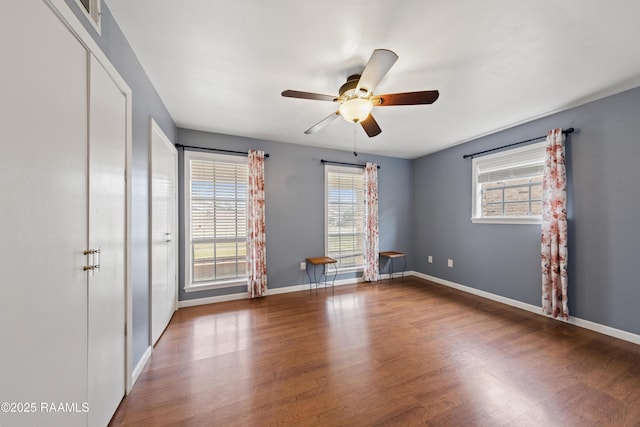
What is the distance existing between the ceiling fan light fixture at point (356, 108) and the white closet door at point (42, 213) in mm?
1706

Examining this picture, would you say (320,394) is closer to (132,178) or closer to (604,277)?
(132,178)

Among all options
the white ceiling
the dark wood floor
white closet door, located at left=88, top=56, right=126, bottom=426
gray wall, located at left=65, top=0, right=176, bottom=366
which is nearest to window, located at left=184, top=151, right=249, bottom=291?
the dark wood floor

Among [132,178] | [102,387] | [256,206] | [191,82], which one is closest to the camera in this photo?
[102,387]

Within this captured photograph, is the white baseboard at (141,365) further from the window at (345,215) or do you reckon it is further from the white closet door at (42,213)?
the window at (345,215)

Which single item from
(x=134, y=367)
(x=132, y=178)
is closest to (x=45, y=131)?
(x=132, y=178)

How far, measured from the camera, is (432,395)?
1690 millimetres

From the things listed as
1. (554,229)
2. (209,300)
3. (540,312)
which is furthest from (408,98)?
(209,300)

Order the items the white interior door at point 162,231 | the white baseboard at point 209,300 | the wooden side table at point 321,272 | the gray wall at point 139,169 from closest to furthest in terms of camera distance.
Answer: the gray wall at point 139,169 → the white interior door at point 162,231 → the white baseboard at point 209,300 → the wooden side table at point 321,272

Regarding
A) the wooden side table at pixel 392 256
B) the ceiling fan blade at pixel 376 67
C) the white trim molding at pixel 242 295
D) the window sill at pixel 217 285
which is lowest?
the white trim molding at pixel 242 295

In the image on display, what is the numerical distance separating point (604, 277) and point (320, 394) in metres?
3.27

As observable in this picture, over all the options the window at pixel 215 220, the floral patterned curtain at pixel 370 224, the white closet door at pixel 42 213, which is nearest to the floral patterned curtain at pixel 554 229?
the floral patterned curtain at pixel 370 224

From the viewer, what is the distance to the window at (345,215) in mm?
4352

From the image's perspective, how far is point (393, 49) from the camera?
5.90ft

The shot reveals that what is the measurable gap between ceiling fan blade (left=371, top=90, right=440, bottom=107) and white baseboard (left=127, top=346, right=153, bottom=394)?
117 inches
